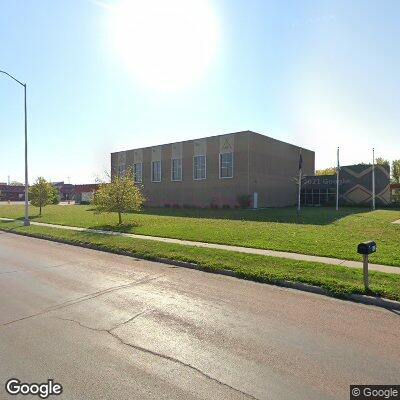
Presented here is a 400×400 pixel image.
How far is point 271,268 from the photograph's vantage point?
8914 millimetres

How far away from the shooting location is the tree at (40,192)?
1291 inches

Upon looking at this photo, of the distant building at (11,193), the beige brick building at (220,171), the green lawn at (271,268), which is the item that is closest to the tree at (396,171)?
the beige brick building at (220,171)

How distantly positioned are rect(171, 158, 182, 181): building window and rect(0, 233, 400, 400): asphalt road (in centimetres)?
3573

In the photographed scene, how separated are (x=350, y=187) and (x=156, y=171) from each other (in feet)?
89.5

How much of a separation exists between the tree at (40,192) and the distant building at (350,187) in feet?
115

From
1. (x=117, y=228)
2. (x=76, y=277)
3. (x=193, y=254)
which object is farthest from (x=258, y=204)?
(x=76, y=277)

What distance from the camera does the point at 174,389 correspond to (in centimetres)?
359

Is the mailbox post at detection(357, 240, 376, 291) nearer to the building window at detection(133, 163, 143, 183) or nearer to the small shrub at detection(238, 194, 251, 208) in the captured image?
the small shrub at detection(238, 194, 251, 208)

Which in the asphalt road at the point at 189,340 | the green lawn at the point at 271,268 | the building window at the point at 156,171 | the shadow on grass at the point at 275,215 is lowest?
the asphalt road at the point at 189,340

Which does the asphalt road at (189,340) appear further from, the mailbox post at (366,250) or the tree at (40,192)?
the tree at (40,192)

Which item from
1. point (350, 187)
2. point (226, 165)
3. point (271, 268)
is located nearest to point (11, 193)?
point (226, 165)

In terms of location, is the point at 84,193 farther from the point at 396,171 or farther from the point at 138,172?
the point at 396,171

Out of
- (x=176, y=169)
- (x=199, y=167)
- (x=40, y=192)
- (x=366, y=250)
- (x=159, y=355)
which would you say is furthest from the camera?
(x=176, y=169)

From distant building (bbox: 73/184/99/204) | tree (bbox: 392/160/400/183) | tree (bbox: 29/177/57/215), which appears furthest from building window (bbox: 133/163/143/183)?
tree (bbox: 392/160/400/183)
